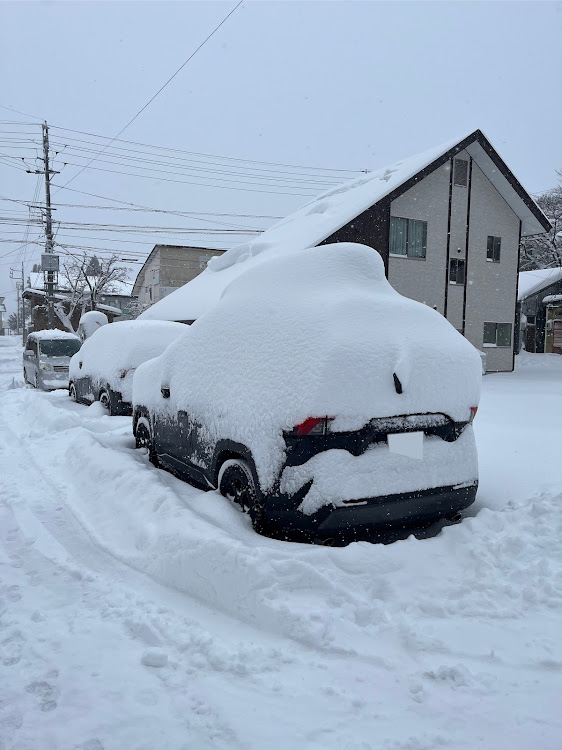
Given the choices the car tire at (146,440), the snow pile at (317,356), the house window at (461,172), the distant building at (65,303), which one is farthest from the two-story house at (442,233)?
the distant building at (65,303)

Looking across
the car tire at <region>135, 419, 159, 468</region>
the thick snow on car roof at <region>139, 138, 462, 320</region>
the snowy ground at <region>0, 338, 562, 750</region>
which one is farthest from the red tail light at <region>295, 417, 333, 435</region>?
the thick snow on car roof at <region>139, 138, 462, 320</region>

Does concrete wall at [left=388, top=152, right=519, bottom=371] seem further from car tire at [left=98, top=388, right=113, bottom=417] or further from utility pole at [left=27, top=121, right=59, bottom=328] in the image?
utility pole at [left=27, top=121, right=59, bottom=328]

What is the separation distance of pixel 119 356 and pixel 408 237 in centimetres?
1316

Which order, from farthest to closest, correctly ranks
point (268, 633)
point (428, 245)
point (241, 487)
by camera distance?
point (428, 245) < point (241, 487) < point (268, 633)

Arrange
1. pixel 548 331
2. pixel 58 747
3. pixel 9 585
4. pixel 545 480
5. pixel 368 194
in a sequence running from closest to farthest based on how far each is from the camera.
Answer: pixel 58 747, pixel 9 585, pixel 545 480, pixel 368 194, pixel 548 331

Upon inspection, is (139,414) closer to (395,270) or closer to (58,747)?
(58,747)

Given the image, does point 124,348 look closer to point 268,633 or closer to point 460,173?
point 268,633

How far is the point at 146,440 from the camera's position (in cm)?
548

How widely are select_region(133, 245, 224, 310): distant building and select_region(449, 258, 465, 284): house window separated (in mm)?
23593

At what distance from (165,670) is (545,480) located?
136 inches

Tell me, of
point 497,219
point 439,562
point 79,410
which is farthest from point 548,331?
point 439,562

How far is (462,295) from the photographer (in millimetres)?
19547

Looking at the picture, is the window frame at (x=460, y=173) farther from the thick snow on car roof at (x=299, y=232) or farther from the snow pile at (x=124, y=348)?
the snow pile at (x=124, y=348)

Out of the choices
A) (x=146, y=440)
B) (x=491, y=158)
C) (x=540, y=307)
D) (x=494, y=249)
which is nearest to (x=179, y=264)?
(x=494, y=249)
